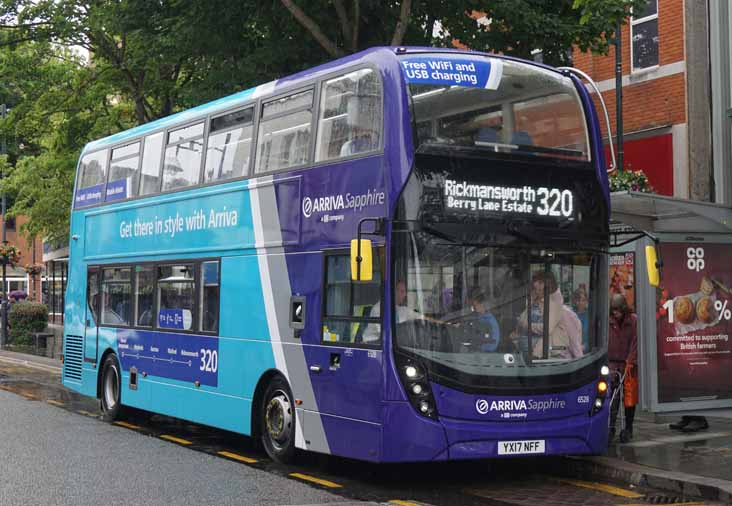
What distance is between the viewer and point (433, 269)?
10.0 m

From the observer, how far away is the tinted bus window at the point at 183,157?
14.1 m

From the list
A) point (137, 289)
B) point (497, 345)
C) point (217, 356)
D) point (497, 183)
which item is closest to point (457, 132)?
point (497, 183)

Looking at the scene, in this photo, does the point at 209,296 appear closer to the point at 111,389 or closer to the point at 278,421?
the point at 278,421

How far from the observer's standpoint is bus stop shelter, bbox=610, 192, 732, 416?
1320 cm

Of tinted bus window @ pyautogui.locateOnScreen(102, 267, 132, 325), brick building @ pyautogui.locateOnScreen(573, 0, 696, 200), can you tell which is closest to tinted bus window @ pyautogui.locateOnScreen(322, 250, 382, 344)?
tinted bus window @ pyautogui.locateOnScreen(102, 267, 132, 325)

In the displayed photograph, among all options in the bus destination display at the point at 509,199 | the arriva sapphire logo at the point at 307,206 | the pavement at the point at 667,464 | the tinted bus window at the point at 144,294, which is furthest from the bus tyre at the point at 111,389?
the bus destination display at the point at 509,199

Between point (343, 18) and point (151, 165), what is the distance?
4089 mm

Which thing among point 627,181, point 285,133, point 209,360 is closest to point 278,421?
point 209,360

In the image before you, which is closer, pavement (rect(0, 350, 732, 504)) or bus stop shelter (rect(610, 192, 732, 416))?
pavement (rect(0, 350, 732, 504))

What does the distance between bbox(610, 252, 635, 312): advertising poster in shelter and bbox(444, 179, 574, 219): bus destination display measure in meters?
4.30

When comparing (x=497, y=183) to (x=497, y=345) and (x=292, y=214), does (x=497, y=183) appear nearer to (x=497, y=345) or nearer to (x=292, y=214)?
(x=497, y=345)

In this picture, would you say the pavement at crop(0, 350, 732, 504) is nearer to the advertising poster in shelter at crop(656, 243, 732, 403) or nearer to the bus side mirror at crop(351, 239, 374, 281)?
the advertising poster in shelter at crop(656, 243, 732, 403)

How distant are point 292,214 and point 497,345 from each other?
2.77 meters

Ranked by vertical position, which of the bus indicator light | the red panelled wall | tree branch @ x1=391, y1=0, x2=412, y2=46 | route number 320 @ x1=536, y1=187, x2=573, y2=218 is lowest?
the bus indicator light
